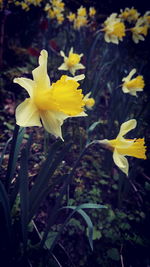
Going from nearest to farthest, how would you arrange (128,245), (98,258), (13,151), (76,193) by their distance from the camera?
(13,151), (98,258), (128,245), (76,193)

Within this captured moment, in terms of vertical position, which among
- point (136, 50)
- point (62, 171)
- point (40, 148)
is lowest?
point (62, 171)

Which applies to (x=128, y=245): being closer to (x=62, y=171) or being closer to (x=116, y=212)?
(x=116, y=212)

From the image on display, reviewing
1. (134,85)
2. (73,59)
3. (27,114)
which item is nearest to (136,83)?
(134,85)

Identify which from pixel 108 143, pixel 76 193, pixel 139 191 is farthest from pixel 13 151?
pixel 139 191

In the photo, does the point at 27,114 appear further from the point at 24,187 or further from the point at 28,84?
the point at 24,187

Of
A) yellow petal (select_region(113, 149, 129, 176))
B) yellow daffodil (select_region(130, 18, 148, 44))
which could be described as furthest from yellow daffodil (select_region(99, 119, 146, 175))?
yellow daffodil (select_region(130, 18, 148, 44))

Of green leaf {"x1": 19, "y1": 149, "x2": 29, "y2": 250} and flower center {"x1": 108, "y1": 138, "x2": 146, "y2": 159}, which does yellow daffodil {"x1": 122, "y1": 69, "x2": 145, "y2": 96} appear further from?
green leaf {"x1": 19, "y1": 149, "x2": 29, "y2": 250}
